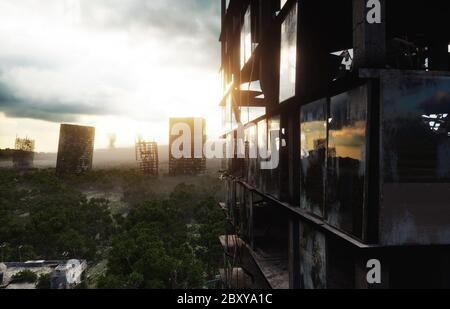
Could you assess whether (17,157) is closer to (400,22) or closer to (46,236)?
(46,236)

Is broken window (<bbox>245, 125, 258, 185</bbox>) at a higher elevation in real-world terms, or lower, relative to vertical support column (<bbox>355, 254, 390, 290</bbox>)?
higher

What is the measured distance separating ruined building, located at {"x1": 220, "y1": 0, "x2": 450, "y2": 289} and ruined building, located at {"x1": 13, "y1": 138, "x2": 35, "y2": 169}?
132 meters

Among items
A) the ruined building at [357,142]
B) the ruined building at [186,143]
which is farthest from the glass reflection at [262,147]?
the ruined building at [186,143]

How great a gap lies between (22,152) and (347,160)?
141m

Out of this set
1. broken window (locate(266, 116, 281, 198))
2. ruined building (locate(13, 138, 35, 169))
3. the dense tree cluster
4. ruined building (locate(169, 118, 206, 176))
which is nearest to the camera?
broken window (locate(266, 116, 281, 198))

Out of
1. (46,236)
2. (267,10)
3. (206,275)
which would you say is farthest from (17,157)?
(267,10)

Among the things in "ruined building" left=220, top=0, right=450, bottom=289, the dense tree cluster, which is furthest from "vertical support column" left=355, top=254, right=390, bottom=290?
the dense tree cluster

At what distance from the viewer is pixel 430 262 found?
657cm

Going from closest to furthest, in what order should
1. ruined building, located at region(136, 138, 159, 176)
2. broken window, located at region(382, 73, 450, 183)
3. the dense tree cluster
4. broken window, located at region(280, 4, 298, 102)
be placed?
broken window, located at region(382, 73, 450, 183), broken window, located at region(280, 4, 298, 102), the dense tree cluster, ruined building, located at region(136, 138, 159, 176)

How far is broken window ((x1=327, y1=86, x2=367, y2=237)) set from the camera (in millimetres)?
4898

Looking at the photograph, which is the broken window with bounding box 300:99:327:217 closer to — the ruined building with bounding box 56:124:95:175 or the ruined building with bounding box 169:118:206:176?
the ruined building with bounding box 169:118:206:176

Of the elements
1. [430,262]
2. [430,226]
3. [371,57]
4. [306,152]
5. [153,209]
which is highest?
[371,57]

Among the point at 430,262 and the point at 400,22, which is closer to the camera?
the point at 430,262
